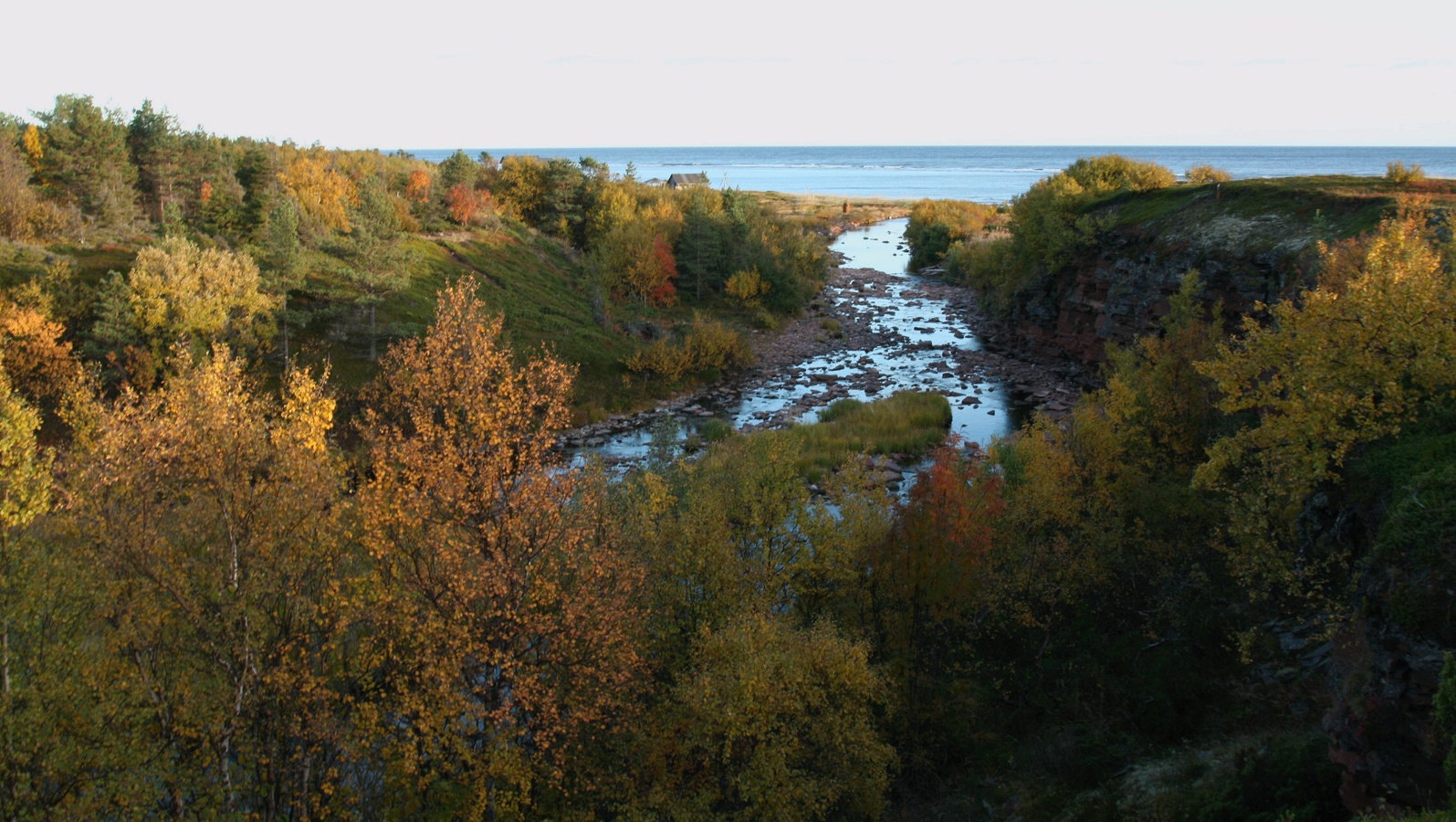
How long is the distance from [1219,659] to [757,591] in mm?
12709

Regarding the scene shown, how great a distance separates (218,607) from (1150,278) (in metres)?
58.1

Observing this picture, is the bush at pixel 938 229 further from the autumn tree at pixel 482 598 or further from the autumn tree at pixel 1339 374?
the autumn tree at pixel 482 598

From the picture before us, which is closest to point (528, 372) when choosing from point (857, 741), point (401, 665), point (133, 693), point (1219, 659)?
point (401, 665)

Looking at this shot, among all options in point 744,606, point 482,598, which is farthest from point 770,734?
point 482,598

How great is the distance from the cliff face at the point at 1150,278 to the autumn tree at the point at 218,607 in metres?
39.5

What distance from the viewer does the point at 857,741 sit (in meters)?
17.9

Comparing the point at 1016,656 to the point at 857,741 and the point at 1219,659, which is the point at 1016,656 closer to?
the point at 1219,659

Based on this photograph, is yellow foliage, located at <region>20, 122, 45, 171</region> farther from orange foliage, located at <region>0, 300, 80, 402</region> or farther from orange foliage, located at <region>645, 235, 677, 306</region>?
orange foliage, located at <region>645, 235, 677, 306</region>

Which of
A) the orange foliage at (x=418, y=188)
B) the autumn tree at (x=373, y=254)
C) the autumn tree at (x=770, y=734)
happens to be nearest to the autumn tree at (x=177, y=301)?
the autumn tree at (x=373, y=254)

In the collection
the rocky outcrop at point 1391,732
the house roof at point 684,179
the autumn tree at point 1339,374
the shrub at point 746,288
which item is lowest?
the rocky outcrop at point 1391,732

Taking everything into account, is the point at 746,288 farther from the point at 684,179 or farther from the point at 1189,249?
the point at 684,179

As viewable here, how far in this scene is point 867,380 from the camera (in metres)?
60.6

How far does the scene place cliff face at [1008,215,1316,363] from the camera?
4534 cm

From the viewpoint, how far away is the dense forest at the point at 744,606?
45.0 ft
